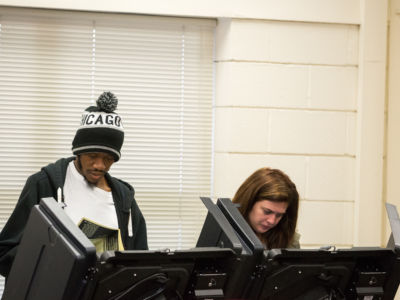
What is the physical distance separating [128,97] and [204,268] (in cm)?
196

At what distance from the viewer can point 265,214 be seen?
2467 mm

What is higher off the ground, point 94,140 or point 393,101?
point 393,101

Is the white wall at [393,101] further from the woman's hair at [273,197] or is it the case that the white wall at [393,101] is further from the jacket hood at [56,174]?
the jacket hood at [56,174]

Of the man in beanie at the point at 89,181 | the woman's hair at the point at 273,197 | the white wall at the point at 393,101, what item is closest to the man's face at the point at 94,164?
the man in beanie at the point at 89,181

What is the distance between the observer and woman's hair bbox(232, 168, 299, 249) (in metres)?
2.48

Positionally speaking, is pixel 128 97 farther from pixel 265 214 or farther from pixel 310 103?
pixel 265 214

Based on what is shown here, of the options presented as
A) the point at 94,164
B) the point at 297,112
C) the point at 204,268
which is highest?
the point at 297,112

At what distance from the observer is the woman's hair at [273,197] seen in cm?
248

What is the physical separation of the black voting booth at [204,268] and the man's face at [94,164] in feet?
1.91

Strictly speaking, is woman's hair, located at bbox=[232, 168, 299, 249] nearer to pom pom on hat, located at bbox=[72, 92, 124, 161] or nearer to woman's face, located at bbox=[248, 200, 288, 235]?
woman's face, located at bbox=[248, 200, 288, 235]

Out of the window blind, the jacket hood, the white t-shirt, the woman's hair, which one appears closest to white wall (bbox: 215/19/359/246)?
the window blind

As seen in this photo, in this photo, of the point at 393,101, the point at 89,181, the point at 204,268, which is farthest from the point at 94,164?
the point at 393,101

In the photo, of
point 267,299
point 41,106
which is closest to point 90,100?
point 41,106

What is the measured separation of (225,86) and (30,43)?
97 centimetres
